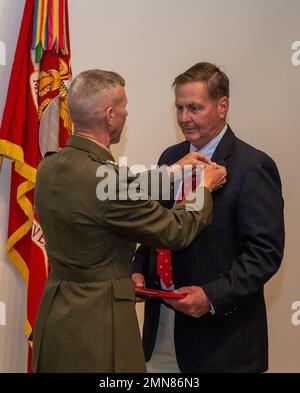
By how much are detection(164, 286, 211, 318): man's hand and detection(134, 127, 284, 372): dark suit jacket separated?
27mm

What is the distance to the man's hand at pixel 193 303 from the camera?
212 centimetres

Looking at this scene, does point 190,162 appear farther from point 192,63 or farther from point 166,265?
point 192,63

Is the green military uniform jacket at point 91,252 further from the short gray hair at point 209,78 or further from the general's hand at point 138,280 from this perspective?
the short gray hair at point 209,78

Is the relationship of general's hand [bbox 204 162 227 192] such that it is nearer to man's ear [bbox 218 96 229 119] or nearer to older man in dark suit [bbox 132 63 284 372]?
older man in dark suit [bbox 132 63 284 372]

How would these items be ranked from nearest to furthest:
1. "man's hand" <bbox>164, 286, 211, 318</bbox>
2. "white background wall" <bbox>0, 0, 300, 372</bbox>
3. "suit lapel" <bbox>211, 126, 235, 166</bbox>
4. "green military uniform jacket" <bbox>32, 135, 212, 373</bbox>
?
"green military uniform jacket" <bbox>32, 135, 212, 373</bbox> < "man's hand" <bbox>164, 286, 211, 318</bbox> < "suit lapel" <bbox>211, 126, 235, 166</bbox> < "white background wall" <bbox>0, 0, 300, 372</bbox>

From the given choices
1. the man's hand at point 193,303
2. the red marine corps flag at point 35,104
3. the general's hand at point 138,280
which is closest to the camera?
the man's hand at point 193,303

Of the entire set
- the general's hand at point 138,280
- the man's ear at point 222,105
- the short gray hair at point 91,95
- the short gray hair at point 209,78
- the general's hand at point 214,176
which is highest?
the short gray hair at point 209,78

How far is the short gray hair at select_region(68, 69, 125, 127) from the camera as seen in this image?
197 cm

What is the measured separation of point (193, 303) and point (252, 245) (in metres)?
0.29

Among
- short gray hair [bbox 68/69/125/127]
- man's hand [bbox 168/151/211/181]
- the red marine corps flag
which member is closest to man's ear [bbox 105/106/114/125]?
short gray hair [bbox 68/69/125/127]

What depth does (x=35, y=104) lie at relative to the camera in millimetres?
3094

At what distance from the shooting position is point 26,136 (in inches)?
123

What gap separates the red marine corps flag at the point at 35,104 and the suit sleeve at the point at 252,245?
1.23 meters

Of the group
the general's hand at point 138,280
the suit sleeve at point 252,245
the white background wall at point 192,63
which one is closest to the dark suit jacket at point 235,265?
the suit sleeve at point 252,245
